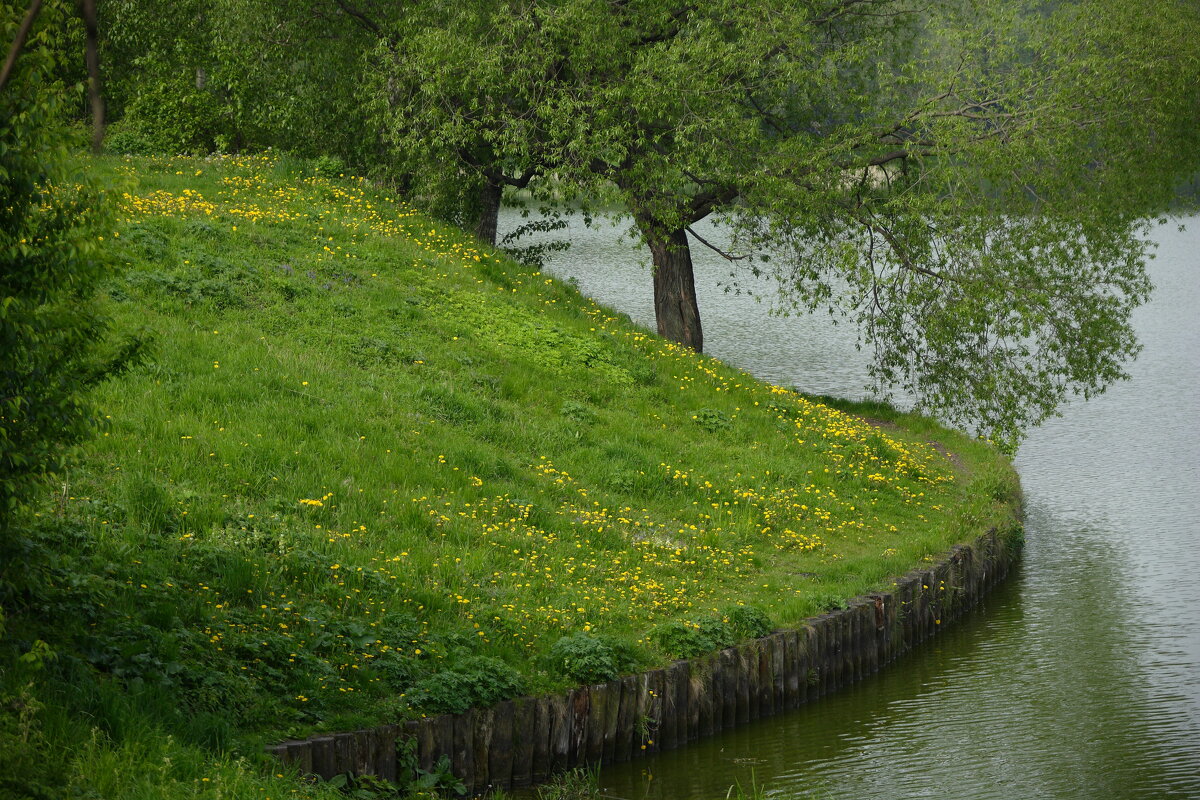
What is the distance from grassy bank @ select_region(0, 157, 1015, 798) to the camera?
8750 mm

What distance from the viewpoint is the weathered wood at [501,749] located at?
32.7ft

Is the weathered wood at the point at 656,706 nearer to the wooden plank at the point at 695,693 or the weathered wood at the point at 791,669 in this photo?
the wooden plank at the point at 695,693

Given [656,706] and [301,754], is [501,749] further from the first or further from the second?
[301,754]

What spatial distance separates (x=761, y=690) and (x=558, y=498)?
145 inches

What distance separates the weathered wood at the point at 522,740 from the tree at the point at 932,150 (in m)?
13.6

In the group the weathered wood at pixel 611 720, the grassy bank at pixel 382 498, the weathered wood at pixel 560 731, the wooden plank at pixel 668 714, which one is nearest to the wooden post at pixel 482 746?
the grassy bank at pixel 382 498

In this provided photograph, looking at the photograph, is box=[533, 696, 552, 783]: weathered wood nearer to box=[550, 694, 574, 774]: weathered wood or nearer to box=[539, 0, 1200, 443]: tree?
box=[550, 694, 574, 774]: weathered wood

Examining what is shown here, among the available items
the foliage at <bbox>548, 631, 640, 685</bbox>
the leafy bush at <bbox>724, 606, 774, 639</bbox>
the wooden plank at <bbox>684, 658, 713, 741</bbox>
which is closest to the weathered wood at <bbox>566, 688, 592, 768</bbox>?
the foliage at <bbox>548, 631, 640, 685</bbox>

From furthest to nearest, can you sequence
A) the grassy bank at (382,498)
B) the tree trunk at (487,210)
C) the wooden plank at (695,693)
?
the tree trunk at (487,210), the wooden plank at (695,693), the grassy bank at (382,498)

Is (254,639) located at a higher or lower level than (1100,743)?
higher

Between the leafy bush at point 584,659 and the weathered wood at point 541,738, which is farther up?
the leafy bush at point 584,659

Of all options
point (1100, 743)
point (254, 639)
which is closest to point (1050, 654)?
point (1100, 743)

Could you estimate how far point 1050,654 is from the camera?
51.2ft

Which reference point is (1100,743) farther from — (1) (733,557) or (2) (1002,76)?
(2) (1002,76)
